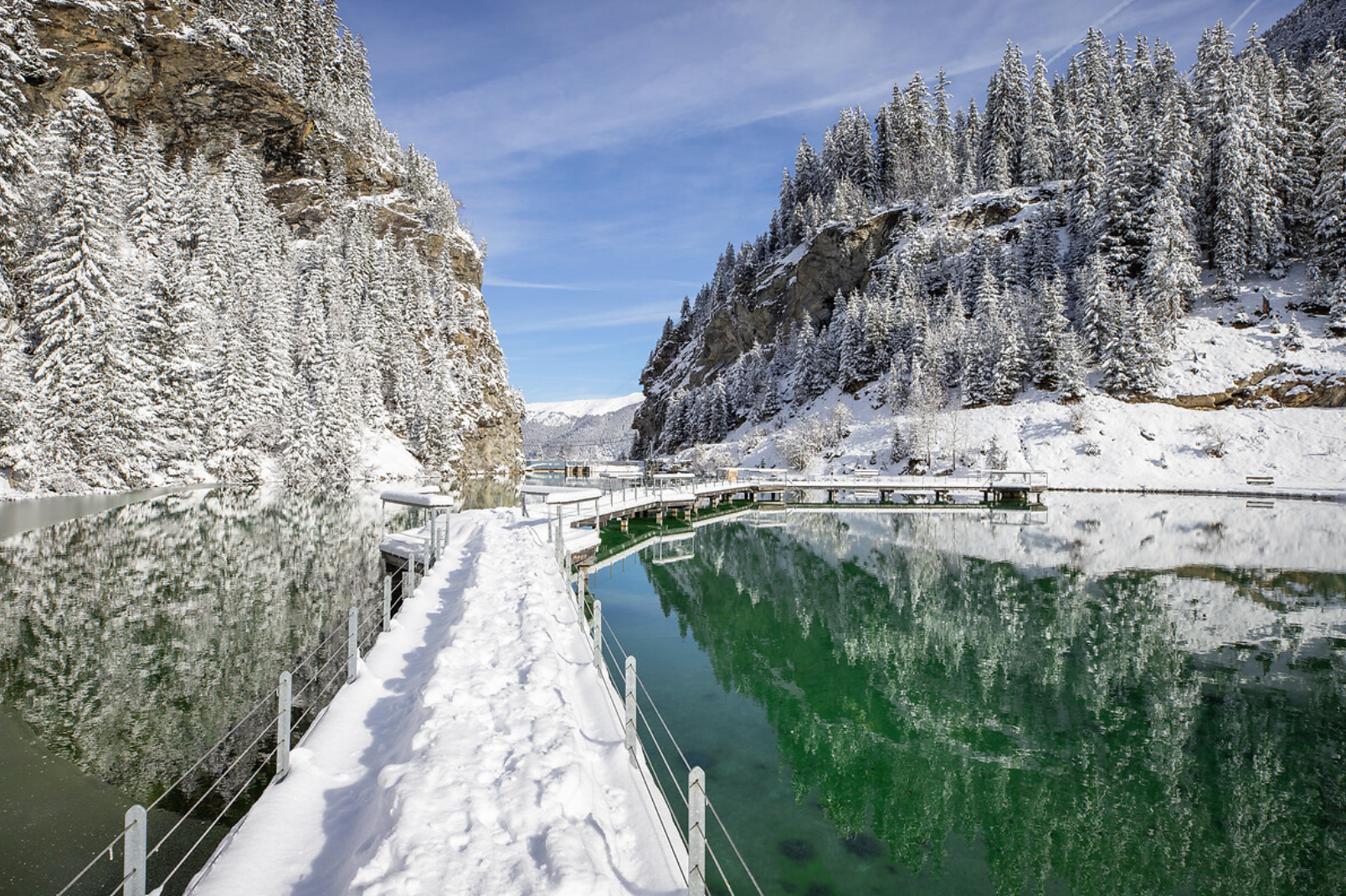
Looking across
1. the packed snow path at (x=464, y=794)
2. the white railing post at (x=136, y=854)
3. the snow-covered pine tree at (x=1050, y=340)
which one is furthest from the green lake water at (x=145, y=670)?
the snow-covered pine tree at (x=1050, y=340)

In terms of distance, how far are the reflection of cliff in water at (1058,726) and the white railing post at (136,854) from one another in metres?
7.94

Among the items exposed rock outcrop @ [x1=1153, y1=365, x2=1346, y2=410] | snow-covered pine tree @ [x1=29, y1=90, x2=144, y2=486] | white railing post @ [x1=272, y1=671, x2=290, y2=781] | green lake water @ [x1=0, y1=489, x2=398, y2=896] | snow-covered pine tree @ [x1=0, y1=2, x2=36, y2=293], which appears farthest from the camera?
exposed rock outcrop @ [x1=1153, y1=365, x2=1346, y2=410]

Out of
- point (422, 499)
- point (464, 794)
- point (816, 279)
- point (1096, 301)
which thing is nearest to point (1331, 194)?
point (1096, 301)

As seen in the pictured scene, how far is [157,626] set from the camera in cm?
1395

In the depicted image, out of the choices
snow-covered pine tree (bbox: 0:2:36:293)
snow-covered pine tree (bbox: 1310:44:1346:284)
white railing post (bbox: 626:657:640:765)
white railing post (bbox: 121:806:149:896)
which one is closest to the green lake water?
white railing post (bbox: 121:806:149:896)

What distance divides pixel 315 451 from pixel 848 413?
52.4 metres

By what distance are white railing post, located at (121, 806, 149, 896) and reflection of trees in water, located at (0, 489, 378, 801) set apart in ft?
18.0

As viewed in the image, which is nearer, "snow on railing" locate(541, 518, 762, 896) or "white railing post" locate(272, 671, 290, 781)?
"snow on railing" locate(541, 518, 762, 896)

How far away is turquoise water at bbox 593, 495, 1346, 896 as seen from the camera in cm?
797

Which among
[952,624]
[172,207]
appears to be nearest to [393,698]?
[952,624]

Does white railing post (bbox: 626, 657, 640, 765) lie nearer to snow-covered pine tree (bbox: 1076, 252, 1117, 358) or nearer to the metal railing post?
the metal railing post

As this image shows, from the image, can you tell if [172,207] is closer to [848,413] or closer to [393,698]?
[393,698]

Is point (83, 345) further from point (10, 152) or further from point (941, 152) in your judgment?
point (941, 152)

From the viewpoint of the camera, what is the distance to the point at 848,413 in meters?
69.8
